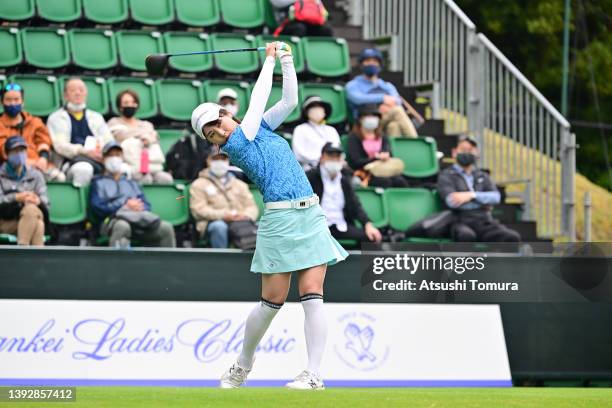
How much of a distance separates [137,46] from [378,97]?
9.68 feet

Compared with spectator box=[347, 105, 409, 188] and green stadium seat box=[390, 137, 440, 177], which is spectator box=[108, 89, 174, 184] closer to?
spectator box=[347, 105, 409, 188]

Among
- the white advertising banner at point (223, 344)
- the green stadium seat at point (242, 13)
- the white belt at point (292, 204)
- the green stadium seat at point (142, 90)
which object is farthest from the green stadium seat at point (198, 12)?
the white belt at point (292, 204)

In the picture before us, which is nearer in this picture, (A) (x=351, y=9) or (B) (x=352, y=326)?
(B) (x=352, y=326)

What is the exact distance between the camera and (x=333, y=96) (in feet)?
55.5

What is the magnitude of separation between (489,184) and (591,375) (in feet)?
10.2

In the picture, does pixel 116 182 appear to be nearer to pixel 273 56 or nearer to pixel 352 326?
pixel 352 326

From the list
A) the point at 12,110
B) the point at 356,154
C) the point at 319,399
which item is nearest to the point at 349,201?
the point at 356,154

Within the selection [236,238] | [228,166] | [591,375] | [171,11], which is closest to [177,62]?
[171,11]

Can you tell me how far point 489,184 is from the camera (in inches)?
618

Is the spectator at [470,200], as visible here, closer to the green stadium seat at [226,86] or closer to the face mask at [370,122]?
the face mask at [370,122]

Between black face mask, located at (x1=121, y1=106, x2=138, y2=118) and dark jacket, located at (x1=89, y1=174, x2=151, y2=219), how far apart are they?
1357 mm

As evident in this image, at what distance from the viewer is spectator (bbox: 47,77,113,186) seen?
48.1 feet

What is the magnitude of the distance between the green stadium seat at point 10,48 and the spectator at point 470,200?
5.09 meters

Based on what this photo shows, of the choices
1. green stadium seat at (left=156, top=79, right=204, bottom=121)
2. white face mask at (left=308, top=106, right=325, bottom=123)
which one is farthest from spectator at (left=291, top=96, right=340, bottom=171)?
green stadium seat at (left=156, top=79, right=204, bottom=121)
